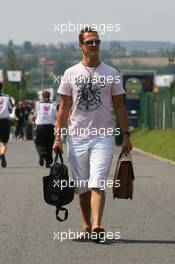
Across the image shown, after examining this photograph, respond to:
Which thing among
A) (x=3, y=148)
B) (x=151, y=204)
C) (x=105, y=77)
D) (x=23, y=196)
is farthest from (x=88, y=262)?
(x=3, y=148)

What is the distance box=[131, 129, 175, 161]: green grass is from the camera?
29.7 m

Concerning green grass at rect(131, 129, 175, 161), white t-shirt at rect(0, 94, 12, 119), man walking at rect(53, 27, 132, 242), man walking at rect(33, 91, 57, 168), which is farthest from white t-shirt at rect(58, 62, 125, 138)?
green grass at rect(131, 129, 175, 161)

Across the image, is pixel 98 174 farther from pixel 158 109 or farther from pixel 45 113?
pixel 158 109

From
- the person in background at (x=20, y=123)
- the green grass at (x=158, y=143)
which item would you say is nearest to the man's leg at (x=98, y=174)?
the green grass at (x=158, y=143)

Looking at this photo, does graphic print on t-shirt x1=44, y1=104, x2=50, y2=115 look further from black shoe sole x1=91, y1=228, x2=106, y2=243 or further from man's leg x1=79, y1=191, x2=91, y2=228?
black shoe sole x1=91, y1=228, x2=106, y2=243

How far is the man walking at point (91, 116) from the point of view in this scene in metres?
10.3

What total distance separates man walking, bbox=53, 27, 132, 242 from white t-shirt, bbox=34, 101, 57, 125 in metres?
11.6

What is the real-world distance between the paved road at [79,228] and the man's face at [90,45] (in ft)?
5.95

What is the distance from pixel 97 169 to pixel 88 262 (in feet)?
4.60

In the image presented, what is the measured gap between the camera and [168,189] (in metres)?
17.3

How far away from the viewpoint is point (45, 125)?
22.4 meters

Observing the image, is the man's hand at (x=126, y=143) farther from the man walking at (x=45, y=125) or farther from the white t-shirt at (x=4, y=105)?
the man walking at (x=45, y=125)

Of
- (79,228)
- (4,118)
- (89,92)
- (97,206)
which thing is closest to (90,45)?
(89,92)

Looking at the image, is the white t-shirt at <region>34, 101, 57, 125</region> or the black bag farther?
the white t-shirt at <region>34, 101, 57, 125</region>
